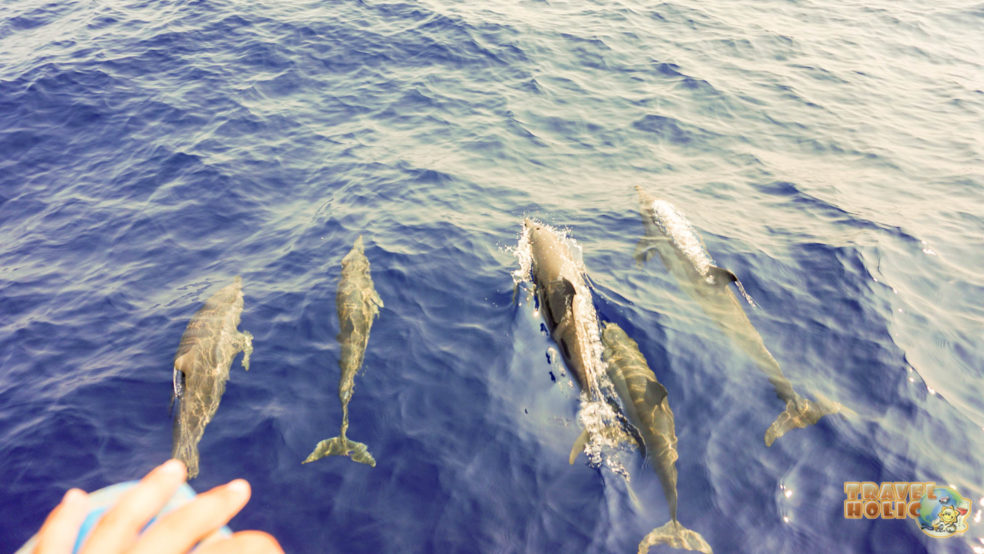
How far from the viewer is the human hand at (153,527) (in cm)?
176

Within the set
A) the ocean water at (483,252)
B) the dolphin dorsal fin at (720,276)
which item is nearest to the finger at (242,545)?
the ocean water at (483,252)

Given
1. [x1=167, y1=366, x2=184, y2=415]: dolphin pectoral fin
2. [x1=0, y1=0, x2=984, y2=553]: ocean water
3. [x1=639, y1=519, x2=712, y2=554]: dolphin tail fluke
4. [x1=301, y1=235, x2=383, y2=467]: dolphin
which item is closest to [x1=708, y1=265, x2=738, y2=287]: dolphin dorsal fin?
[x1=0, y1=0, x2=984, y2=553]: ocean water

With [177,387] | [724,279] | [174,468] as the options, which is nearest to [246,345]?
[177,387]

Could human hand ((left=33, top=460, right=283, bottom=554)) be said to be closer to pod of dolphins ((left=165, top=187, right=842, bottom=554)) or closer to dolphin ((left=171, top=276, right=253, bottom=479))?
pod of dolphins ((left=165, top=187, right=842, bottom=554))

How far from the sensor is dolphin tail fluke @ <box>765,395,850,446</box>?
6672 millimetres

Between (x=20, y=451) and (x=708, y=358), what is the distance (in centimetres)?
944

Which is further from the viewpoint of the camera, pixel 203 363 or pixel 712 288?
pixel 712 288

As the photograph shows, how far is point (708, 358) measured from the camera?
7.73m

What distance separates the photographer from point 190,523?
1829 millimetres

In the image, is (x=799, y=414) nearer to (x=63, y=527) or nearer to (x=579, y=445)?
(x=579, y=445)

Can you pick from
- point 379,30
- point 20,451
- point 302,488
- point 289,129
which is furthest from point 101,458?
point 379,30

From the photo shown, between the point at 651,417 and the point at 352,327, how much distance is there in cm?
470

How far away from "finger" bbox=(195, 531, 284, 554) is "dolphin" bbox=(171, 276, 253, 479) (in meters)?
5.33

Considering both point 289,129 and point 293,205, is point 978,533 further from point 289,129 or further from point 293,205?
point 289,129
